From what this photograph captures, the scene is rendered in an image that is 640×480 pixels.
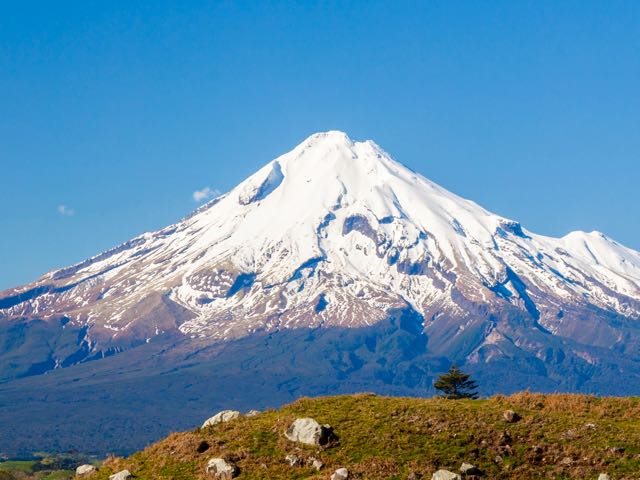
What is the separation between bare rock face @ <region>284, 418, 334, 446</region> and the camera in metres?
37.8

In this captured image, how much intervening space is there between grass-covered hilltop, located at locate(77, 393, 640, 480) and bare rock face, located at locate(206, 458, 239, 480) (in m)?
0.04

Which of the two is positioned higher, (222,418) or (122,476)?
(222,418)

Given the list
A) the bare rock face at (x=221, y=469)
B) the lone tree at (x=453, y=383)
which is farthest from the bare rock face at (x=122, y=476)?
the lone tree at (x=453, y=383)

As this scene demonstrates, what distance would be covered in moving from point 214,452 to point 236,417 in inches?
214

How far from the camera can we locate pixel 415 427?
38.7 m

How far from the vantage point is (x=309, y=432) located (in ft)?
126

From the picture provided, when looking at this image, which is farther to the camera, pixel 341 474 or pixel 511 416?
pixel 511 416

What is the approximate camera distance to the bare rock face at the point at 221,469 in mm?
36000

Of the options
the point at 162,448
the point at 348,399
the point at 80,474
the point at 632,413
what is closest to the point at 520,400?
the point at 632,413

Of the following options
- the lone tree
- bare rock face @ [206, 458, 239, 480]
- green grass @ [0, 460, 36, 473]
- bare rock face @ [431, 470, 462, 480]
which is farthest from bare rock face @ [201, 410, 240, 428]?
green grass @ [0, 460, 36, 473]

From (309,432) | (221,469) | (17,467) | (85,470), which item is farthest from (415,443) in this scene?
(17,467)

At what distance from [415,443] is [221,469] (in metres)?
7.69

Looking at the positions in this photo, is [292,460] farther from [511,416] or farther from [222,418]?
[511,416]

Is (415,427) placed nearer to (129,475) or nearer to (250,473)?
(250,473)
